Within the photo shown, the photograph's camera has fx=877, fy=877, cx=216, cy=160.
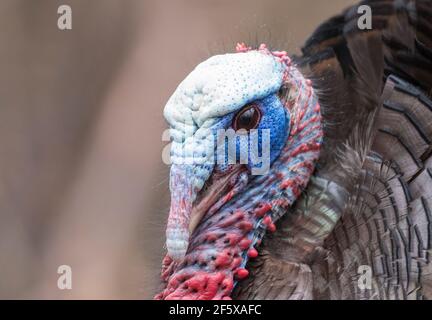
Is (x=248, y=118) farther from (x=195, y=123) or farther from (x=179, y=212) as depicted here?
(x=179, y=212)

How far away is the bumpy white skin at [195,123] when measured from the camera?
6.90ft

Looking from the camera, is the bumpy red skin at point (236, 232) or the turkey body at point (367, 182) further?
the bumpy red skin at point (236, 232)

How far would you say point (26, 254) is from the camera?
16.1 ft

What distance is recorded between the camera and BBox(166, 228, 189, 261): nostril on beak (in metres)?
2.10

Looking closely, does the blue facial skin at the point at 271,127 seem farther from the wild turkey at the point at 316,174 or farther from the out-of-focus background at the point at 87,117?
the out-of-focus background at the point at 87,117

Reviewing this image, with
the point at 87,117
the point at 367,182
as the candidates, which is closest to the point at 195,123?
the point at 367,182

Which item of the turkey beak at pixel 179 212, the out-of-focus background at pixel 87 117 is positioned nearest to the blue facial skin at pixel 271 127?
the turkey beak at pixel 179 212

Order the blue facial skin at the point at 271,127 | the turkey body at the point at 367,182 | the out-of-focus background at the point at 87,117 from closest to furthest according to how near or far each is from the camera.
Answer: the turkey body at the point at 367,182 < the blue facial skin at the point at 271,127 < the out-of-focus background at the point at 87,117

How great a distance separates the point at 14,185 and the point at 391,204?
3.28 m

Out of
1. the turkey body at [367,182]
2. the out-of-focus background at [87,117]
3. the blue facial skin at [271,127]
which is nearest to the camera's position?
the turkey body at [367,182]

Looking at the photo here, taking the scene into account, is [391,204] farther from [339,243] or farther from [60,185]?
[60,185]

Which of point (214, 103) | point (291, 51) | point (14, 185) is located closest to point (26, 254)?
point (14, 185)

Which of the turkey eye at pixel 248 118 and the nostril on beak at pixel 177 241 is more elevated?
the turkey eye at pixel 248 118

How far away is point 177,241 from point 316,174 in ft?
1.44
